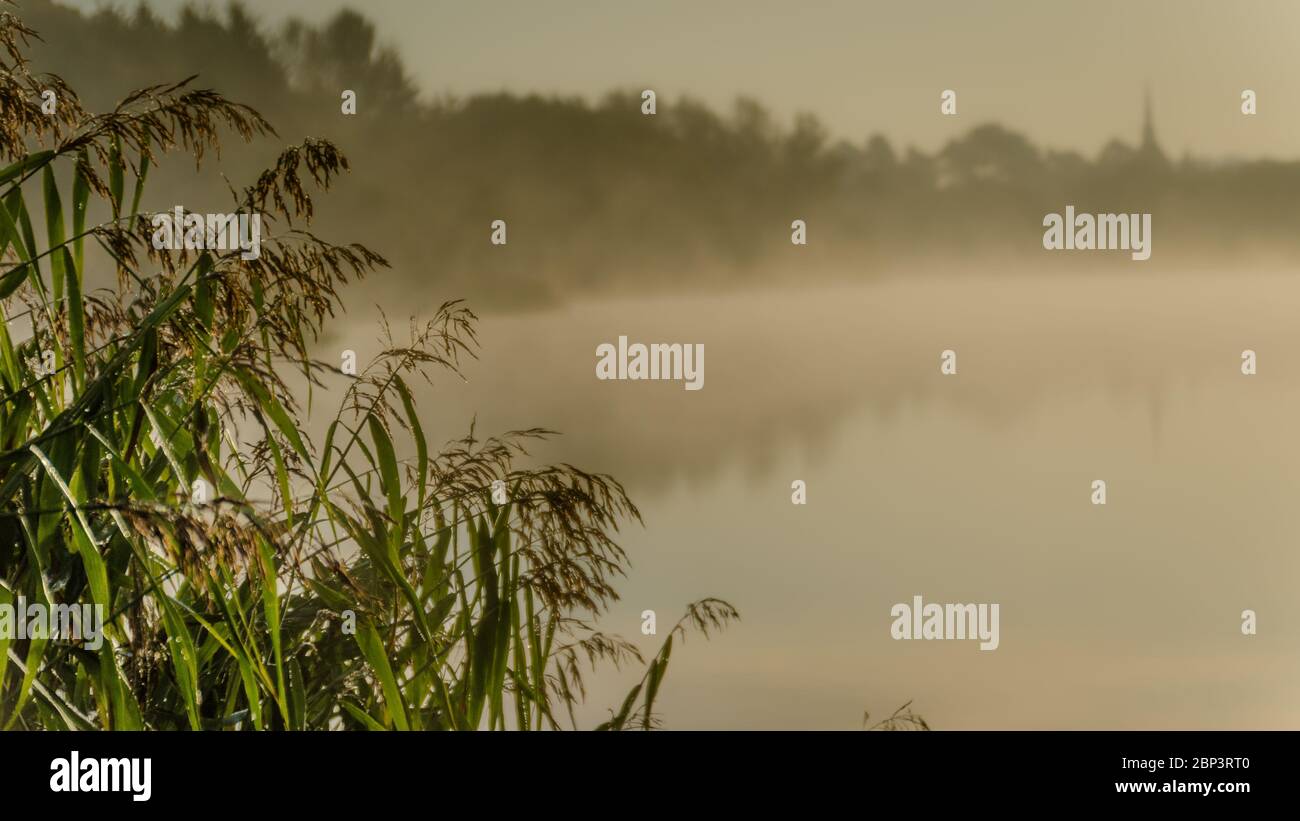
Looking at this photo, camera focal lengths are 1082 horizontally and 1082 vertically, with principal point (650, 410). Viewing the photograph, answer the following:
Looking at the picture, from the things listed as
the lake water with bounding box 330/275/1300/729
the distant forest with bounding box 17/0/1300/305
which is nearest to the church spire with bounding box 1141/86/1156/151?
the distant forest with bounding box 17/0/1300/305

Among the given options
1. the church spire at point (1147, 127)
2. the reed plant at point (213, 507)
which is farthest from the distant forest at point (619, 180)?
the reed plant at point (213, 507)

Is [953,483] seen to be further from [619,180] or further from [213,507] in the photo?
[213,507]

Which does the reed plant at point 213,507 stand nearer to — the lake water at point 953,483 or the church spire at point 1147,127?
the lake water at point 953,483

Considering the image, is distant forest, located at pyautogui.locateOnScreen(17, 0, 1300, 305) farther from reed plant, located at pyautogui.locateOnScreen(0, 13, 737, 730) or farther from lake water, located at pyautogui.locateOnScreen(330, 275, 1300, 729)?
reed plant, located at pyautogui.locateOnScreen(0, 13, 737, 730)

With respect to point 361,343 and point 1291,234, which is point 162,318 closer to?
point 361,343
